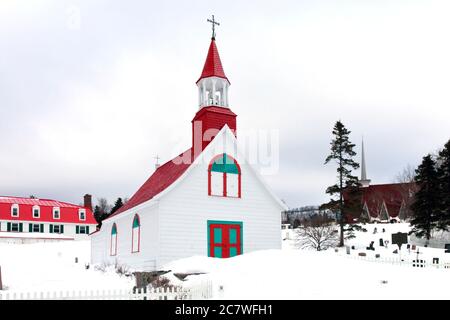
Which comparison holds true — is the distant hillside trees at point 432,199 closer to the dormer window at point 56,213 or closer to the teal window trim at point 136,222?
the teal window trim at point 136,222

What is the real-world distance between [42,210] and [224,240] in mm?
41404

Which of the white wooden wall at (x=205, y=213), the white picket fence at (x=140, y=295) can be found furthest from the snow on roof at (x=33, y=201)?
the white picket fence at (x=140, y=295)

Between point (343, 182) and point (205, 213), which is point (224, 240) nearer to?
point (205, 213)

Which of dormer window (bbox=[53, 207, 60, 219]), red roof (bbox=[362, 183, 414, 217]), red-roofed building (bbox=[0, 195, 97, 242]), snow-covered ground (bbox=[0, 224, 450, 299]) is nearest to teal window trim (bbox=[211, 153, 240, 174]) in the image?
snow-covered ground (bbox=[0, 224, 450, 299])

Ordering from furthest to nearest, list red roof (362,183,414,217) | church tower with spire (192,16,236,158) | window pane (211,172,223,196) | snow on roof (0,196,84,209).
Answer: red roof (362,183,414,217), snow on roof (0,196,84,209), church tower with spire (192,16,236,158), window pane (211,172,223,196)

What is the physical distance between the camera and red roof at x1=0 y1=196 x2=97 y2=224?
58.4 metres

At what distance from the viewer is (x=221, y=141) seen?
2694 centimetres

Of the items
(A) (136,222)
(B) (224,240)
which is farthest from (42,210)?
(B) (224,240)

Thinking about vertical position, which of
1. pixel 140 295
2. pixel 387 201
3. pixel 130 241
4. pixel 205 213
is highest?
pixel 387 201

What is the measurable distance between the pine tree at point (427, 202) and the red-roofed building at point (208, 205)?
2307 cm

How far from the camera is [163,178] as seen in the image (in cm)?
2986

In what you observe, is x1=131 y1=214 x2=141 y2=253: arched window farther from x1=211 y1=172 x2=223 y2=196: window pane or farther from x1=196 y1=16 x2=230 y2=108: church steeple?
x1=196 y1=16 x2=230 y2=108: church steeple

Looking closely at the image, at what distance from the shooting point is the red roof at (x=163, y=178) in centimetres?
2643
